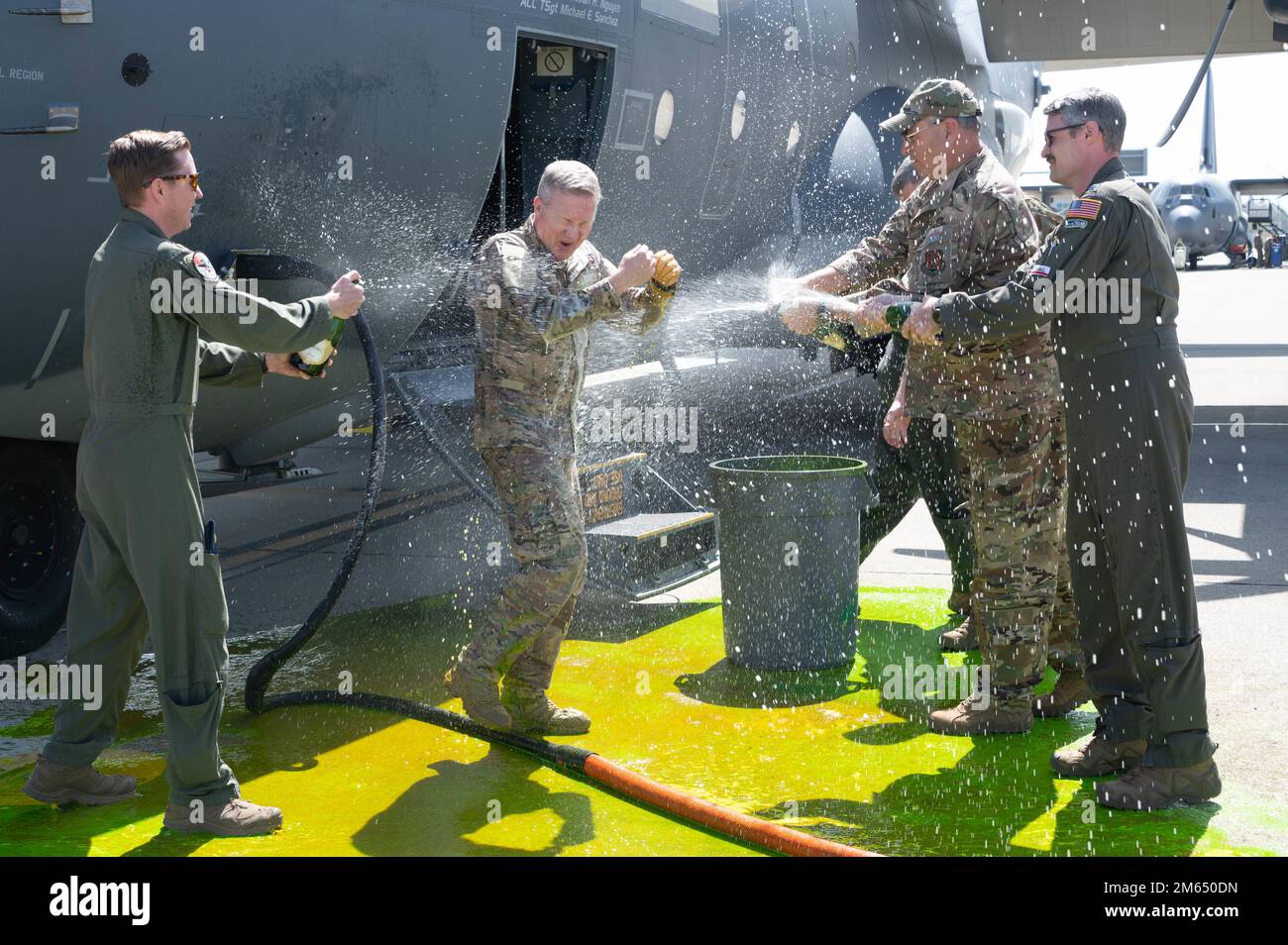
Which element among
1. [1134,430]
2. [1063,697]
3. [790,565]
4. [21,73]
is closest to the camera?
[1134,430]

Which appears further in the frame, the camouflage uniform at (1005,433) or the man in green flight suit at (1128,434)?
the camouflage uniform at (1005,433)

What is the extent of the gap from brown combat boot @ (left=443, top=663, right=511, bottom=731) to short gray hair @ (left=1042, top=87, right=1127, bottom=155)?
2.55 meters

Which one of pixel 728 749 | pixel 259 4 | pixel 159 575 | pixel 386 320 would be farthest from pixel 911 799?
pixel 259 4

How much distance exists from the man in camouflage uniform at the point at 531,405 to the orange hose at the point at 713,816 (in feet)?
1.83

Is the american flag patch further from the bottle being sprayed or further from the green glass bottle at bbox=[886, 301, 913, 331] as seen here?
the bottle being sprayed

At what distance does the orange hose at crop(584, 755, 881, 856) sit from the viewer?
348cm

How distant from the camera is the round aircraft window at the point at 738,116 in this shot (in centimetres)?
785

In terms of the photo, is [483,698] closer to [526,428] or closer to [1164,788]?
[526,428]

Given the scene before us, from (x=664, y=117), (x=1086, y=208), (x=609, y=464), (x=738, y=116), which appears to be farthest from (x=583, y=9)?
(x=1086, y=208)

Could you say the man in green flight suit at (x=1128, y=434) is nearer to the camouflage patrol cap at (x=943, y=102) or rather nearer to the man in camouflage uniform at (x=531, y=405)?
the camouflage patrol cap at (x=943, y=102)

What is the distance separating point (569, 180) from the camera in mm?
4352

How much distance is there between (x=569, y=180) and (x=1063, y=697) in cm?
251

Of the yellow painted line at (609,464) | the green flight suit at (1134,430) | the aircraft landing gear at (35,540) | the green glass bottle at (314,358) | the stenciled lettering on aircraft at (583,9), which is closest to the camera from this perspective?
the green flight suit at (1134,430)

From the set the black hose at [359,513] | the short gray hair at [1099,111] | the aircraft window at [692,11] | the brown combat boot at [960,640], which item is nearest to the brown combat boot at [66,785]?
the black hose at [359,513]
